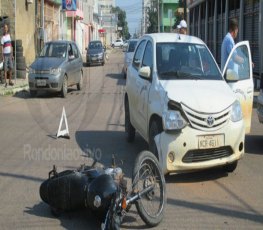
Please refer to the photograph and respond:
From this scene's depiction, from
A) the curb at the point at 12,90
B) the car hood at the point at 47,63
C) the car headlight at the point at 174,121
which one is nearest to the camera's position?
the car headlight at the point at 174,121

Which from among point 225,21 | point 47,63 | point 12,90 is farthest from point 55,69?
point 225,21

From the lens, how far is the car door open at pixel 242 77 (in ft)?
27.0

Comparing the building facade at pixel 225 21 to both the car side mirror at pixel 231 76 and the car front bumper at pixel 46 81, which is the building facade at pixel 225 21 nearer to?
the car side mirror at pixel 231 76

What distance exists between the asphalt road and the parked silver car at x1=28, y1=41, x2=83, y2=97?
2.96m

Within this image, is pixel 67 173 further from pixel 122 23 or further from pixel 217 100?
pixel 122 23

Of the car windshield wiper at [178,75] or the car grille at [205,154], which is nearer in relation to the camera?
the car grille at [205,154]

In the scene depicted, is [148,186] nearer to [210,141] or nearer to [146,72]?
[210,141]

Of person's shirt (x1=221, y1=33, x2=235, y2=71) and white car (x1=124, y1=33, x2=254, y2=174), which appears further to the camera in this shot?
person's shirt (x1=221, y1=33, x2=235, y2=71)

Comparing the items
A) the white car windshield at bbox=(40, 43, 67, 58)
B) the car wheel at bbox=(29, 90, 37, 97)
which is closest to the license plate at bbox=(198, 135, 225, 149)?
the car wheel at bbox=(29, 90, 37, 97)

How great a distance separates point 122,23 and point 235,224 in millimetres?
157600

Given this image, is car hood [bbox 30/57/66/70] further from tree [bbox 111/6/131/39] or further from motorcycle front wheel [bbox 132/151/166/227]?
tree [bbox 111/6/131/39]

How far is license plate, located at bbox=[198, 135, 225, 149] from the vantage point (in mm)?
6691

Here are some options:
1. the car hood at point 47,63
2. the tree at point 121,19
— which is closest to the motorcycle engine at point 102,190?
the car hood at point 47,63

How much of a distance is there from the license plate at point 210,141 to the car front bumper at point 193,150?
4cm
